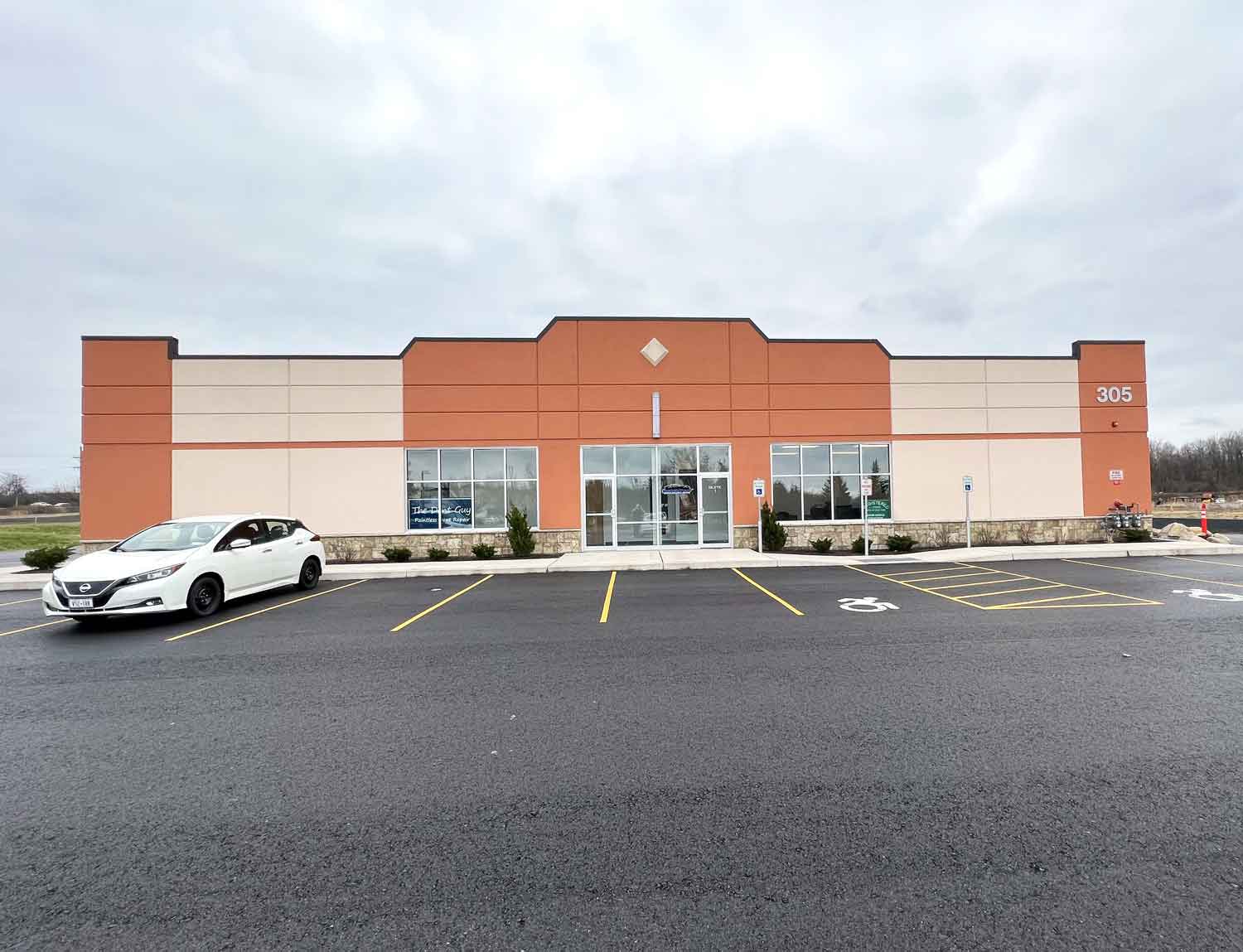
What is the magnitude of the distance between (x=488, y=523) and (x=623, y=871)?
57.3ft

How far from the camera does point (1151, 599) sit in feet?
32.4

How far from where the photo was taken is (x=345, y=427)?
1942 centimetres

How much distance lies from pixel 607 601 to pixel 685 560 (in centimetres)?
568

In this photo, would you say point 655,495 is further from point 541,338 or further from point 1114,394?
point 1114,394

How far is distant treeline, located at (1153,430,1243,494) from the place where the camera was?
7244 cm

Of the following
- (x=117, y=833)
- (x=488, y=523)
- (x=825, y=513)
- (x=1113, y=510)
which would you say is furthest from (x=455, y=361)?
(x=1113, y=510)

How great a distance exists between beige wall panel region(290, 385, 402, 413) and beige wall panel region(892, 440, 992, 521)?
17902 mm

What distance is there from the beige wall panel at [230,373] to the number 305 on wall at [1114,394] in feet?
95.6

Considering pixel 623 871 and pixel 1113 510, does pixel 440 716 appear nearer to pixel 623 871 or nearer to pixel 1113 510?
pixel 623 871

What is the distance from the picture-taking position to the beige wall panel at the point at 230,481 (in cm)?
1892

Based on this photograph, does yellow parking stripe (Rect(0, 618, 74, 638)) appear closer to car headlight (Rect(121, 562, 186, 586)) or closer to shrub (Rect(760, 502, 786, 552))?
car headlight (Rect(121, 562, 186, 586))

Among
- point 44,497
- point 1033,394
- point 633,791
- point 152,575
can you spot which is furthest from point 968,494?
point 44,497

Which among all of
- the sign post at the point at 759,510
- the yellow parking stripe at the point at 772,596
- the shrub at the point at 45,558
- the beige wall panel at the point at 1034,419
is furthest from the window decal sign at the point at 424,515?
the beige wall panel at the point at 1034,419

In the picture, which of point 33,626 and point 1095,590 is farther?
point 1095,590
